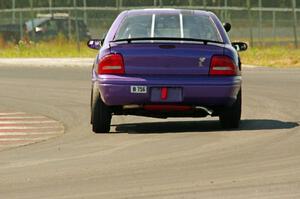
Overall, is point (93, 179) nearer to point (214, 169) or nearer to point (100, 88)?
point (214, 169)

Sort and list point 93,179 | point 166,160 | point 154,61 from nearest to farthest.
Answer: point 93,179
point 166,160
point 154,61

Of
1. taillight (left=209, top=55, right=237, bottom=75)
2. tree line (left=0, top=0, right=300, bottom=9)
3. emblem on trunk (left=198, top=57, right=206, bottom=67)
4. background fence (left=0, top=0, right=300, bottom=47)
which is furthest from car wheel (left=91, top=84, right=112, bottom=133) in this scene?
tree line (left=0, top=0, right=300, bottom=9)

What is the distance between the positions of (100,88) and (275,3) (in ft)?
102

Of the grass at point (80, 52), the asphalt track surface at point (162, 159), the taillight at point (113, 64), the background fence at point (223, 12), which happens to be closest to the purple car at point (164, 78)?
the taillight at point (113, 64)

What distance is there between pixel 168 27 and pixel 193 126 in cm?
139

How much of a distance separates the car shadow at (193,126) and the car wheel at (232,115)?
0.09 m

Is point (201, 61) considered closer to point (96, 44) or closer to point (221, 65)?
point (221, 65)

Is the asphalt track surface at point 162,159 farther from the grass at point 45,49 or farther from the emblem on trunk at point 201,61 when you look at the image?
the grass at point 45,49

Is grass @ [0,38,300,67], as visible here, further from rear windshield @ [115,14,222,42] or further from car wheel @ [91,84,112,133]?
car wheel @ [91,84,112,133]

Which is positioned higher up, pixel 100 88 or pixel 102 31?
pixel 100 88

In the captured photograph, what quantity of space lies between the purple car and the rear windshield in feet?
0.57

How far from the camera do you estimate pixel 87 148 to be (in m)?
11.5

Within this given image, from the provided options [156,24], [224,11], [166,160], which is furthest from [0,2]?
[166,160]

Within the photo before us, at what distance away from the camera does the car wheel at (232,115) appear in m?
13.1
